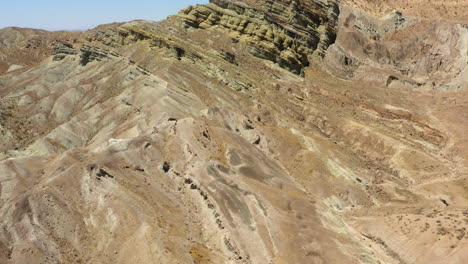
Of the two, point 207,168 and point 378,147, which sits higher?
point 207,168

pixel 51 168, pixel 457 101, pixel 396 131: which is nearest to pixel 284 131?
pixel 396 131

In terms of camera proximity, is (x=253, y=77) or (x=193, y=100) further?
(x=253, y=77)

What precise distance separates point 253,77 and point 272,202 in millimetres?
36582

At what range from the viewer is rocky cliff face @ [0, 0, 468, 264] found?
2880 centimetres

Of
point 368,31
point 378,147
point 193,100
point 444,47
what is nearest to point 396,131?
point 378,147

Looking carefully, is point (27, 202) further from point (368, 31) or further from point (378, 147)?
point (368, 31)

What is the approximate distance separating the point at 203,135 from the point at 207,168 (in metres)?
5.92

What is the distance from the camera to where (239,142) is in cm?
4262

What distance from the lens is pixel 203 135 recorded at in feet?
133

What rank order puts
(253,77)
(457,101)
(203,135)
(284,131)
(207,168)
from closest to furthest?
(207,168) → (203,135) → (284,131) → (253,77) → (457,101)

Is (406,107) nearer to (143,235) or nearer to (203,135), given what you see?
(203,135)

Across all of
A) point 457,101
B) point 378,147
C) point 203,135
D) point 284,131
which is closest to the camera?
point 203,135

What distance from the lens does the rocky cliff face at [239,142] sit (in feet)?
94.5

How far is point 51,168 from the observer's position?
1275 inches
